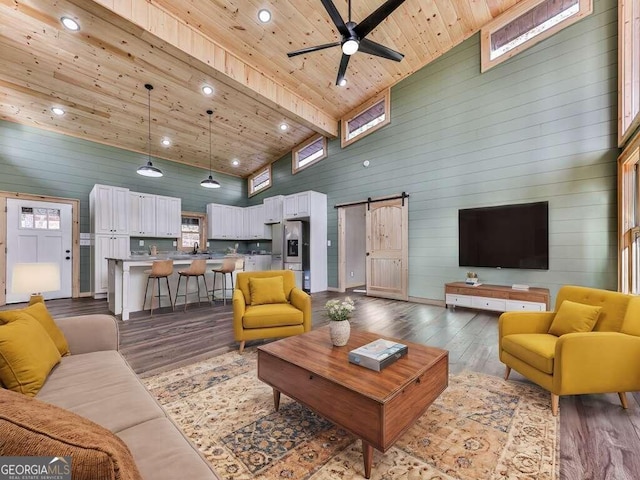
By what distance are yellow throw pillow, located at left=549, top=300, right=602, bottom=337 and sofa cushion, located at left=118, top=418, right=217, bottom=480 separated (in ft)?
8.65

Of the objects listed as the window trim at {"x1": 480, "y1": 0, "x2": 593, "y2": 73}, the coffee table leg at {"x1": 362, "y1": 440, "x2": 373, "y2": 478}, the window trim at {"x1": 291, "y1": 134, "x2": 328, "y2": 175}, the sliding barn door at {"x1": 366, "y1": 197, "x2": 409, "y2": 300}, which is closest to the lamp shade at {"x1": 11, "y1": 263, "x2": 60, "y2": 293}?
the coffee table leg at {"x1": 362, "y1": 440, "x2": 373, "y2": 478}

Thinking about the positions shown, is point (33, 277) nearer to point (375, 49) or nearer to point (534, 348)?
point (534, 348)

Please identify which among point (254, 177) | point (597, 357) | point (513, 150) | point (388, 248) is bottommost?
point (597, 357)

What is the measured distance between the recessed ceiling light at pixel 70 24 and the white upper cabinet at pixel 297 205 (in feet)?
15.0

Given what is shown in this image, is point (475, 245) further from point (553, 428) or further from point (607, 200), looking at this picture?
point (553, 428)

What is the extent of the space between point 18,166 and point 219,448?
7299mm

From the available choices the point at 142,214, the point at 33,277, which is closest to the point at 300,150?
the point at 142,214

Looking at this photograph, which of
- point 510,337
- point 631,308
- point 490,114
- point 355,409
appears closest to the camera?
point 355,409

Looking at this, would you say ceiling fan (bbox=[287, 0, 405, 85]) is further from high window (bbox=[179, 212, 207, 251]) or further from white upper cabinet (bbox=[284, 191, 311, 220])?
high window (bbox=[179, 212, 207, 251])

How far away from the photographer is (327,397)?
1.58m

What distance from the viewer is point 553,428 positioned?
1751 millimetres

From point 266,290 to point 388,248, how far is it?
137 inches

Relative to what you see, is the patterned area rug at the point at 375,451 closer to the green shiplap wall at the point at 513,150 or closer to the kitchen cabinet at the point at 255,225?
the green shiplap wall at the point at 513,150

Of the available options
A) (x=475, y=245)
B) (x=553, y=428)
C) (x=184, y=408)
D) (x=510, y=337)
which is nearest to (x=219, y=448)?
(x=184, y=408)
